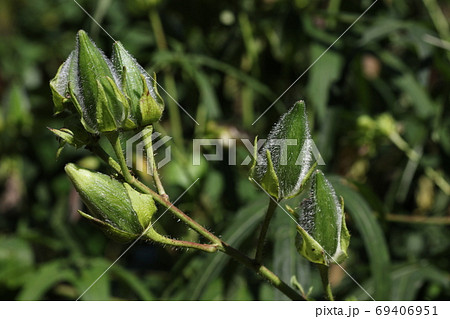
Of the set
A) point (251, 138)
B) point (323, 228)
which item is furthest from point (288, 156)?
point (251, 138)

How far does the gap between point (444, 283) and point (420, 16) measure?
51 centimetres

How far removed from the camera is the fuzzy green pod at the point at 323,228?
323 millimetres

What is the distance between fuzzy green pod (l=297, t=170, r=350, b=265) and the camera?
323mm

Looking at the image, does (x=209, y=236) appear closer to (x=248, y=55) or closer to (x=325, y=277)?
(x=325, y=277)

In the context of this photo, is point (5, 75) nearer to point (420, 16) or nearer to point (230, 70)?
point (230, 70)

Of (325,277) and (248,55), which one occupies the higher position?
(248,55)

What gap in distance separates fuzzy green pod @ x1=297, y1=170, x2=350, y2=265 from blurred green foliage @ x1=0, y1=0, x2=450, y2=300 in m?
0.23

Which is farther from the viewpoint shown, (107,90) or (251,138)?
(251,138)

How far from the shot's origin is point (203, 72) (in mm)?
858

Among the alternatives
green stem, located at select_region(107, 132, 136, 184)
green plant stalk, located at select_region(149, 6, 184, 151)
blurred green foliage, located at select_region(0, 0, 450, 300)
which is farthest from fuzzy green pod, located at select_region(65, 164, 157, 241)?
green plant stalk, located at select_region(149, 6, 184, 151)

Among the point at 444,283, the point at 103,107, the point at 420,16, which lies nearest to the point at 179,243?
the point at 103,107

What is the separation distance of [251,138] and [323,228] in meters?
0.49

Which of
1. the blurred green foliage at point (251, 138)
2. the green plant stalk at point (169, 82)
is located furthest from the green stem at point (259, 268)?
the green plant stalk at point (169, 82)

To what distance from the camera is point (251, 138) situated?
2.63 ft
